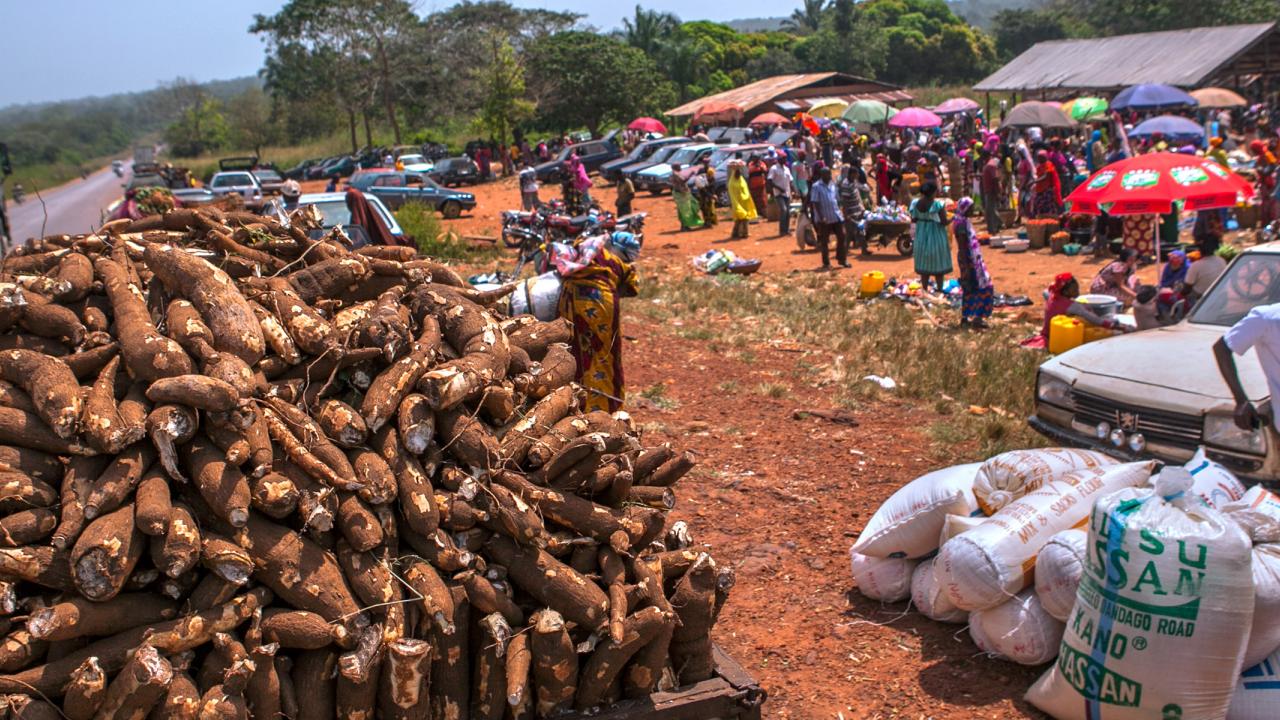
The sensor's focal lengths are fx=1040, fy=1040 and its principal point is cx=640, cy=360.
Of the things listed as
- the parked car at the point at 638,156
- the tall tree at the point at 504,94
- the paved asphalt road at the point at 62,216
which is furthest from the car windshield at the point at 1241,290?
the tall tree at the point at 504,94

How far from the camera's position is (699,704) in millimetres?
3383

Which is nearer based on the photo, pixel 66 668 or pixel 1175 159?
pixel 66 668

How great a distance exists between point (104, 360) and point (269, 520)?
0.82 m

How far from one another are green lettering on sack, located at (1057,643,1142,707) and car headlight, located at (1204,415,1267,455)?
1966mm

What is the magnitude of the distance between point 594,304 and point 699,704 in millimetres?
3540

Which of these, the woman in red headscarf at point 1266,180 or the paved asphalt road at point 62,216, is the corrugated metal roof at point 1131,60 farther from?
the paved asphalt road at point 62,216

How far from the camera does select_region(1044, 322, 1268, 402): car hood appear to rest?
5586 millimetres

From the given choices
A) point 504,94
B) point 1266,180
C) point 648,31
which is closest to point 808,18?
point 648,31

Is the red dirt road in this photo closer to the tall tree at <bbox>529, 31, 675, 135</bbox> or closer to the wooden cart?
the wooden cart

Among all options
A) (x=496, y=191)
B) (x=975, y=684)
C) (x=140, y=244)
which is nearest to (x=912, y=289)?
(x=975, y=684)

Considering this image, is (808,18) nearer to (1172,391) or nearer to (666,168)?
(666,168)

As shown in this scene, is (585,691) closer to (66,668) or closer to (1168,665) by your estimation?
(66,668)

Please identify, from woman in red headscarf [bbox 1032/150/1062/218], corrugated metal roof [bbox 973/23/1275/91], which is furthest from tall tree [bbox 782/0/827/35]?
woman in red headscarf [bbox 1032/150/1062/218]

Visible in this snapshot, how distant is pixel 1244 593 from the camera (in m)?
3.68
